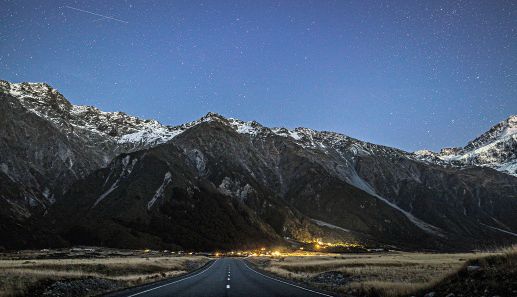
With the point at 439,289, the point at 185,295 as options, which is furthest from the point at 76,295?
the point at 439,289

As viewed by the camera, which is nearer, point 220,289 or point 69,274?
point 220,289

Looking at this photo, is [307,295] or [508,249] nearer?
[508,249]

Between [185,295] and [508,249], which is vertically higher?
[508,249]

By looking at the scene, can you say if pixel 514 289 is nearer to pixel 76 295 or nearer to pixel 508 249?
pixel 508 249

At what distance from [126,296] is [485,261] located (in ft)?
60.3

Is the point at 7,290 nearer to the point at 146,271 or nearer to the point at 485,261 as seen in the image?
the point at 485,261

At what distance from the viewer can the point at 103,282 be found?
111 feet

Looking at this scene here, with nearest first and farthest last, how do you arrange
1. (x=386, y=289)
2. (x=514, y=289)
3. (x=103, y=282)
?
1. (x=514, y=289)
2. (x=386, y=289)
3. (x=103, y=282)

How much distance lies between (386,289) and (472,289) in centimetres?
661

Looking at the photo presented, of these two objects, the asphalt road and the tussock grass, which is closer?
the asphalt road

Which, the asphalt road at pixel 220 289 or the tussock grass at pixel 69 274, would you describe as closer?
the asphalt road at pixel 220 289

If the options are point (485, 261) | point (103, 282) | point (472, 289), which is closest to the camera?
point (472, 289)

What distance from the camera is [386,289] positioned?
24531 mm

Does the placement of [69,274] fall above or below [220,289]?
above
